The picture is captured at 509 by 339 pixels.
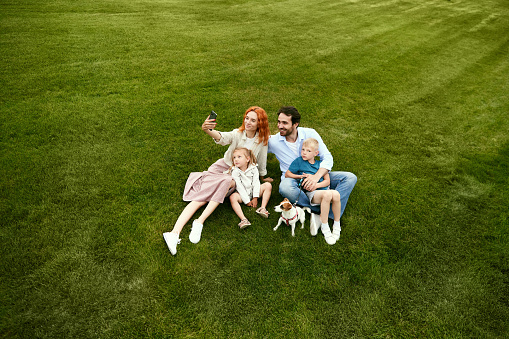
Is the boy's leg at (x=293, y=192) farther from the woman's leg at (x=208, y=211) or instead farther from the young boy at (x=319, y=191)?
the woman's leg at (x=208, y=211)

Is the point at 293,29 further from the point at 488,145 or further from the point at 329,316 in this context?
the point at 329,316

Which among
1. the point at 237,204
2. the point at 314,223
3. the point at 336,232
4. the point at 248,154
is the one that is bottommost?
the point at 336,232

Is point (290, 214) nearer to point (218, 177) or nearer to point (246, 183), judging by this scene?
point (246, 183)

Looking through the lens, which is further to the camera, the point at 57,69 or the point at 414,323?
the point at 57,69

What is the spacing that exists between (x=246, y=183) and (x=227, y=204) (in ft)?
1.71

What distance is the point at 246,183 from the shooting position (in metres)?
4.89

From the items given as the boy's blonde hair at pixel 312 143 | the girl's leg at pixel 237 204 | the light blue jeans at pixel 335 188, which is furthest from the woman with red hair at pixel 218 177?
the boy's blonde hair at pixel 312 143

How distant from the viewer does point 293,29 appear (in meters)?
13.8

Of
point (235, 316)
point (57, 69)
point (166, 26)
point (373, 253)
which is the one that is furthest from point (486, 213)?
point (166, 26)

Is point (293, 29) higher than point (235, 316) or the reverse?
higher

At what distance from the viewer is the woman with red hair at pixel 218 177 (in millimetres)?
4465

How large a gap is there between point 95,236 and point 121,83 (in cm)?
535

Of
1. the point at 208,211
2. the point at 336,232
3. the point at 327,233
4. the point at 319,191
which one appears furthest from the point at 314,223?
the point at 208,211

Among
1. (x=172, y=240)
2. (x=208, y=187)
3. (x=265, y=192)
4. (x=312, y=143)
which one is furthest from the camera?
(x=265, y=192)
